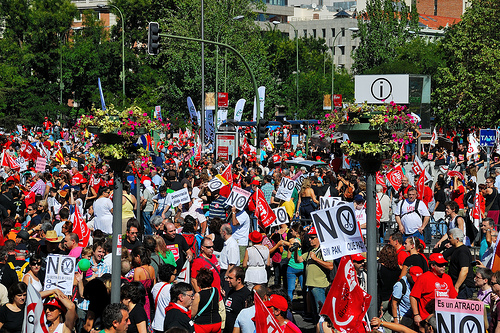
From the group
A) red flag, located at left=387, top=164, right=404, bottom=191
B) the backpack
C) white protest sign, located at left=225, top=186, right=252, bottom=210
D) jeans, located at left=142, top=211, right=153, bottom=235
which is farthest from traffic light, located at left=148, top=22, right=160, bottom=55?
the backpack

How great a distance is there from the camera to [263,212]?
14633 mm

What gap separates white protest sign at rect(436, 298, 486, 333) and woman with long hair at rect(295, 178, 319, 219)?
9102 millimetres

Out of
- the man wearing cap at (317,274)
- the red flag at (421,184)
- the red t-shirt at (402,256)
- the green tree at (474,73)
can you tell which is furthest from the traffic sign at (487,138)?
the man wearing cap at (317,274)

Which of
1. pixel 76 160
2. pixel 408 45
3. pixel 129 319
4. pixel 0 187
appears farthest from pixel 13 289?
pixel 408 45

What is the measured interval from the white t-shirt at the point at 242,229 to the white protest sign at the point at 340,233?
4189 mm

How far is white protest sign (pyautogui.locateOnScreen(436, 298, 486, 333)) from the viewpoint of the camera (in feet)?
25.0

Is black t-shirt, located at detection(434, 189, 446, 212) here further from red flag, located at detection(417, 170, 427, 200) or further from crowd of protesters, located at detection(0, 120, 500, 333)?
red flag, located at detection(417, 170, 427, 200)

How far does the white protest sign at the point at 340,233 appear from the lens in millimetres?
9414

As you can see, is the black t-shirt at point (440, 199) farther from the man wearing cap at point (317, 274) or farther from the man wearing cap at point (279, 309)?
the man wearing cap at point (279, 309)

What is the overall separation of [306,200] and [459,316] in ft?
30.7

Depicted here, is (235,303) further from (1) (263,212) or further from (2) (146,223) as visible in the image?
(2) (146,223)

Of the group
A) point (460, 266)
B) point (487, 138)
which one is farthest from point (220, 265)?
point (487, 138)

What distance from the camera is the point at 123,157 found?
10.1 meters

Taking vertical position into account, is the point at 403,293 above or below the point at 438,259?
below
